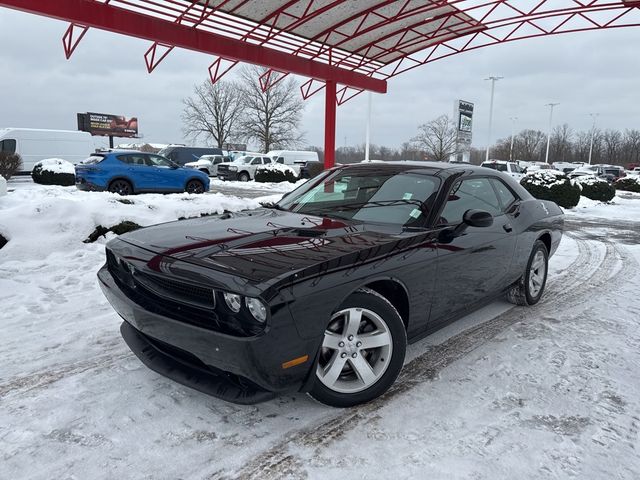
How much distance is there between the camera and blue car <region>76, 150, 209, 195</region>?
42.6ft

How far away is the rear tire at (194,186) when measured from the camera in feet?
48.6

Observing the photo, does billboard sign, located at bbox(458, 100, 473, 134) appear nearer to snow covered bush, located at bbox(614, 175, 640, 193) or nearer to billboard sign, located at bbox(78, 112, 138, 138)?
snow covered bush, located at bbox(614, 175, 640, 193)

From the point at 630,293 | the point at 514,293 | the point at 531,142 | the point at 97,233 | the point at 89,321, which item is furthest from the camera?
the point at 531,142

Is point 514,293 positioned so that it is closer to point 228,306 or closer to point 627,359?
point 627,359

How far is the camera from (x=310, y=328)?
91.0 inches

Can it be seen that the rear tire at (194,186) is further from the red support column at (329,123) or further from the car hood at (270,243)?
the car hood at (270,243)

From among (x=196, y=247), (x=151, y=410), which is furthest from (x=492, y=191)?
(x=151, y=410)

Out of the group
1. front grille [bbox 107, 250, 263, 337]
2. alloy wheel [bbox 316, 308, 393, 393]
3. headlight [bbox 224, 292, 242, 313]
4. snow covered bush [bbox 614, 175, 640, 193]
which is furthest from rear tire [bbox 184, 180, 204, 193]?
snow covered bush [bbox 614, 175, 640, 193]

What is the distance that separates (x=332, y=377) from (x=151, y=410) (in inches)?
41.8

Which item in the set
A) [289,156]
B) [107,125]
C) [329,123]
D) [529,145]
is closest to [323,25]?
[329,123]

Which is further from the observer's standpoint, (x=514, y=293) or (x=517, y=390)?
(x=514, y=293)

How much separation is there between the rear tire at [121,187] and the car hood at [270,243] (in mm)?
11101

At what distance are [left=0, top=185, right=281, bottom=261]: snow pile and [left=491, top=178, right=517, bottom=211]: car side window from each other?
5052 mm

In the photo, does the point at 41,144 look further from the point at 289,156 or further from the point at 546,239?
the point at 546,239
